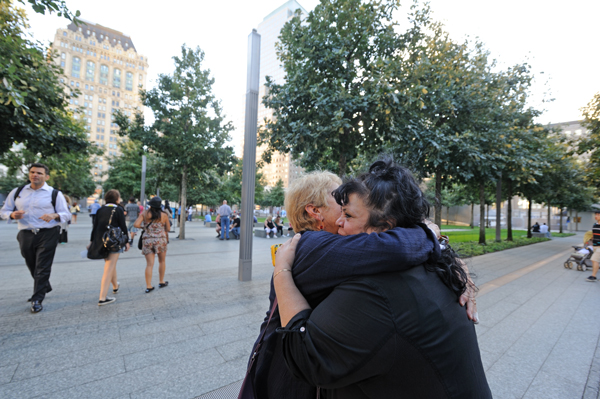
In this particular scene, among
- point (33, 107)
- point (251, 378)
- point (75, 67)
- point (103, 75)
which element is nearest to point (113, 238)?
point (251, 378)

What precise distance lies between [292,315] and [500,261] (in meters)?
12.3

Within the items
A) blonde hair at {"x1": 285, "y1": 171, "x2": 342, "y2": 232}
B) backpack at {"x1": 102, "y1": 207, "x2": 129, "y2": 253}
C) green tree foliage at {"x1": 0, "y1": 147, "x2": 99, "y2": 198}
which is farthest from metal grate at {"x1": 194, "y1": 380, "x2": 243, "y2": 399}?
green tree foliage at {"x1": 0, "y1": 147, "x2": 99, "y2": 198}

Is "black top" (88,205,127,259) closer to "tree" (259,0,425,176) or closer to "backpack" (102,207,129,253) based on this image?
"backpack" (102,207,129,253)

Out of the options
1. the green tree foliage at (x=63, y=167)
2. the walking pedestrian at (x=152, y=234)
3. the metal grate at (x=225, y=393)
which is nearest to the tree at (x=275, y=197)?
the green tree foliage at (x=63, y=167)

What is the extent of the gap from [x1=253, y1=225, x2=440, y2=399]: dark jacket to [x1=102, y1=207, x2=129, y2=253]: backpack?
4.42m

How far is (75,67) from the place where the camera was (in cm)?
11256

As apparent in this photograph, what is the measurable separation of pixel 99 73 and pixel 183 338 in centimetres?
14414

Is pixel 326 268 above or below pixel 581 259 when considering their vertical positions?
above

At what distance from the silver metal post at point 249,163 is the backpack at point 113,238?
7.45ft

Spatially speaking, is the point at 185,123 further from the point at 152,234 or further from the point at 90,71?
the point at 90,71

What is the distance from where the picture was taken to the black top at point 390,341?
0.90 metres

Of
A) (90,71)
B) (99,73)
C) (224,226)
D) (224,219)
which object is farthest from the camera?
(99,73)

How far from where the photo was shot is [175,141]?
13.8 meters

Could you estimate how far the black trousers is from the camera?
4.36m
